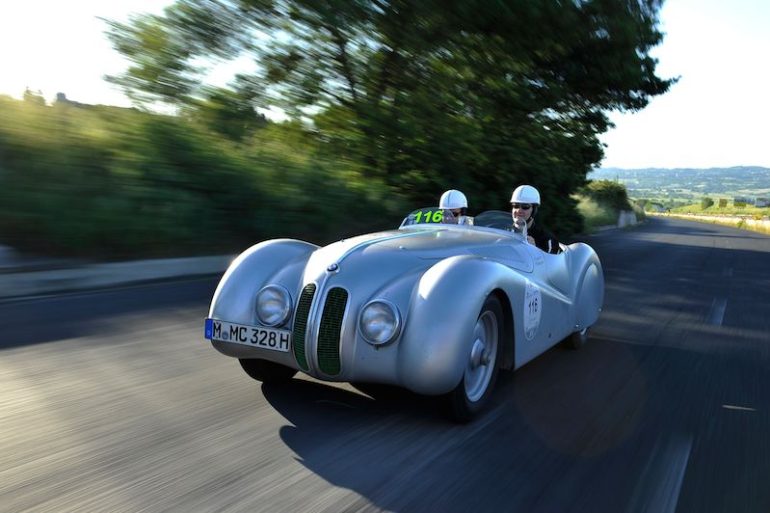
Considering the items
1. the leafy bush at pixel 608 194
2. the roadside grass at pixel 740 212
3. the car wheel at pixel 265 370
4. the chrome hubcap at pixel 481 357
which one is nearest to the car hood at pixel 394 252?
the chrome hubcap at pixel 481 357

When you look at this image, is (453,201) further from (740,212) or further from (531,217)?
(740,212)

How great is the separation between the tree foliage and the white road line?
865 cm

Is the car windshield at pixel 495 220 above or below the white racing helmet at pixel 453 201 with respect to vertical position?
below

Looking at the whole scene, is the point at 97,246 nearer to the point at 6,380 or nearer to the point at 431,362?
the point at 6,380

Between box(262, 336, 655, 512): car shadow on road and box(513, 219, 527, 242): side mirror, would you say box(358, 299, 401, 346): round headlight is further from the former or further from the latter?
box(513, 219, 527, 242): side mirror

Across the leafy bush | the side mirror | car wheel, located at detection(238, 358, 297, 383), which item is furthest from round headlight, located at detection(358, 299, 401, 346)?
the leafy bush

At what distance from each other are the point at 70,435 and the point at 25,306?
3896 millimetres

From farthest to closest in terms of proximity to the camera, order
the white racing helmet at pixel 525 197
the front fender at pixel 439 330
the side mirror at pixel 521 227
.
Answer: the white racing helmet at pixel 525 197, the side mirror at pixel 521 227, the front fender at pixel 439 330

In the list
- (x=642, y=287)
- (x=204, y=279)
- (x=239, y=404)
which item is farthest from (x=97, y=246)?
(x=642, y=287)

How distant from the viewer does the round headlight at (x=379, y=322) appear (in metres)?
3.70

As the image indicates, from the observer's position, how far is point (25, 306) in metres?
6.83

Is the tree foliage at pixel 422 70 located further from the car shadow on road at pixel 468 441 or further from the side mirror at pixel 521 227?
the car shadow on road at pixel 468 441

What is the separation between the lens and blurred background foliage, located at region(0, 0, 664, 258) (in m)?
9.30

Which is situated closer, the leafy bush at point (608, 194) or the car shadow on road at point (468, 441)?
the car shadow on road at point (468, 441)
